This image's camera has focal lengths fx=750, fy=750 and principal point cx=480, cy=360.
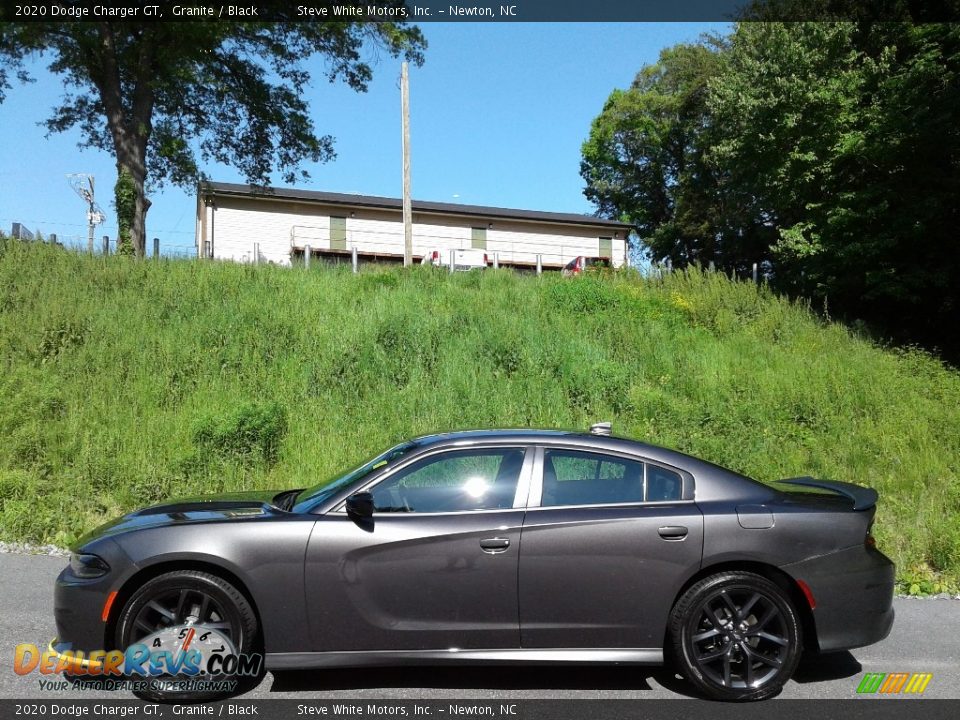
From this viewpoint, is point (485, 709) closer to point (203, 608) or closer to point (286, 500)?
point (203, 608)

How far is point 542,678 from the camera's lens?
4445 millimetres

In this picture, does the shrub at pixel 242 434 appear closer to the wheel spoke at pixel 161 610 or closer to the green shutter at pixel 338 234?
the wheel spoke at pixel 161 610

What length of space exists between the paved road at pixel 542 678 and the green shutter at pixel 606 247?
3629 centimetres

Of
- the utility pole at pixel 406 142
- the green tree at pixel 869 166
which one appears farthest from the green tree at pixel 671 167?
the utility pole at pixel 406 142

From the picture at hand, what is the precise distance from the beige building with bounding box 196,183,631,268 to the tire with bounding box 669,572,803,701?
93.9 ft

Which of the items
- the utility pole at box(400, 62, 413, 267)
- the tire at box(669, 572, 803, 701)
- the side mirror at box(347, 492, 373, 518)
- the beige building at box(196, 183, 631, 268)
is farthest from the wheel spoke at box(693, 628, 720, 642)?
the beige building at box(196, 183, 631, 268)

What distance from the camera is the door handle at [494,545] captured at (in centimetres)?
410

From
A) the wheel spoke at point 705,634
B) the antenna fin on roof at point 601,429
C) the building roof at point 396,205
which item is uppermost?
the building roof at point 396,205

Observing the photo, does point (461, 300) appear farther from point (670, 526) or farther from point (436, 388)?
point (670, 526)

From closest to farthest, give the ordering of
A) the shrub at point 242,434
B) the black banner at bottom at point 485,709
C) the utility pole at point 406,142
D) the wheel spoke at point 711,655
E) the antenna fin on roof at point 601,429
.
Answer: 1. the black banner at bottom at point 485,709
2. the wheel spoke at point 711,655
3. the antenna fin on roof at point 601,429
4. the shrub at point 242,434
5. the utility pole at point 406,142

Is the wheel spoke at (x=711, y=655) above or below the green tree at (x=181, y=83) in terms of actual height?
below

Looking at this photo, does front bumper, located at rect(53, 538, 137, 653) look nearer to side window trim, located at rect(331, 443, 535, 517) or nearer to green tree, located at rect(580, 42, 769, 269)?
side window trim, located at rect(331, 443, 535, 517)

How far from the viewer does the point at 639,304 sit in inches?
608

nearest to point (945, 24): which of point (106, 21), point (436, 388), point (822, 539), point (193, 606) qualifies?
point (436, 388)
